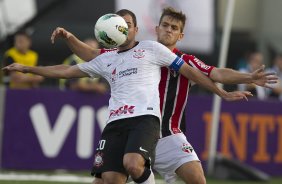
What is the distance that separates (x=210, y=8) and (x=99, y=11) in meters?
2.77

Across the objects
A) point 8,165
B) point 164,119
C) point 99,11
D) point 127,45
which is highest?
point 99,11

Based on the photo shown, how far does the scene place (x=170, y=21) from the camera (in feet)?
31.5

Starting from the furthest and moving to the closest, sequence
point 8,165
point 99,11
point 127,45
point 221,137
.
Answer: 1. point 99,11
2. point 221,137
3. point 8,165
4. point 127,45

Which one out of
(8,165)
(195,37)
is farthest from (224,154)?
(195,37)

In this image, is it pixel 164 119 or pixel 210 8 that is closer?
pixel 164 119

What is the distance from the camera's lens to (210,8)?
2141cm

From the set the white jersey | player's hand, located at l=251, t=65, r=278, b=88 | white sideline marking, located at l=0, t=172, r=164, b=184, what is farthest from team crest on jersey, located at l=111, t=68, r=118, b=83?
white sideline marking, located at l=0, t=172, r=164, b=184

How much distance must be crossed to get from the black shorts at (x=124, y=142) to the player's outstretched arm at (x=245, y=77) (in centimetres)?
80

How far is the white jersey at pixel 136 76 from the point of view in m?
8.80

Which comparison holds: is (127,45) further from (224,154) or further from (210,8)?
(210,8)

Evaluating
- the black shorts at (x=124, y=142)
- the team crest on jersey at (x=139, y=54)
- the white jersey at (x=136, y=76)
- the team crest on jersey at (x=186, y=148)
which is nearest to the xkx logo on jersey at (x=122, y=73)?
the white jersey at (x=136, y=76)

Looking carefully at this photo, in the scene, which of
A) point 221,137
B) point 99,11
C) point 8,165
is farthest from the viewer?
point 99,11

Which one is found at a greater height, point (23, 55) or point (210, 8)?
point (210, 8)

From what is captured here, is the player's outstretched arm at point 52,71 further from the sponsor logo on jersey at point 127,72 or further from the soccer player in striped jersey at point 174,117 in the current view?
the soccer player in striped jersey at point 174,117
